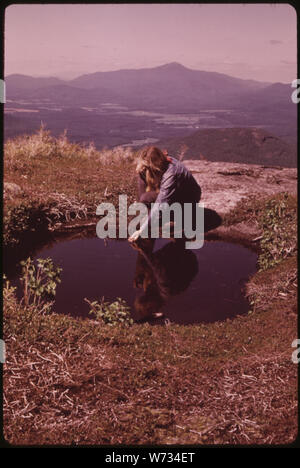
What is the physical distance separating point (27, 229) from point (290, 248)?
13.5ft

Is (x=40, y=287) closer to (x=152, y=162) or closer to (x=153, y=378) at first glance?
(x=153, y=378)

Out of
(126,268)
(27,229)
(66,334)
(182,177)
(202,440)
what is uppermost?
(182,177)

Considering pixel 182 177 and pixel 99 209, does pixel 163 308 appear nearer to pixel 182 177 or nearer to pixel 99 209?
pixel 182 177

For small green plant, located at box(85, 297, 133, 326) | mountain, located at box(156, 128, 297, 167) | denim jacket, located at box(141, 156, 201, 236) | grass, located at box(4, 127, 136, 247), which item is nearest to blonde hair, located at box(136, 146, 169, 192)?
denim jacket, located at box(141, 156, 201, 236)

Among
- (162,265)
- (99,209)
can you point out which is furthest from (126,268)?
(99,209)

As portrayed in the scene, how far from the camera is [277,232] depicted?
652cm

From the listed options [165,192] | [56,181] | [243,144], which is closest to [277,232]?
[165,192]

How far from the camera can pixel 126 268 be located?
583cm

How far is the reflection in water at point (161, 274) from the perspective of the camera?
16.6 ft

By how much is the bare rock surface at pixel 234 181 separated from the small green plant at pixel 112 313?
3.72m

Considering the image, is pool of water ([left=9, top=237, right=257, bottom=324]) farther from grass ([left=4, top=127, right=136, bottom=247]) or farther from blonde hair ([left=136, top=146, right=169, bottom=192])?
blonde hair ([left=136, top=146, right=169, bottom=192])

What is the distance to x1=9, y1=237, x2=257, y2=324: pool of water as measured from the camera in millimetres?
5008

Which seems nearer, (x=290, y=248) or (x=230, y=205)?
(x=290, y=248)

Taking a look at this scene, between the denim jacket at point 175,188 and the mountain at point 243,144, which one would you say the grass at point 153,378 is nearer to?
the denim jacket at point 175,188
